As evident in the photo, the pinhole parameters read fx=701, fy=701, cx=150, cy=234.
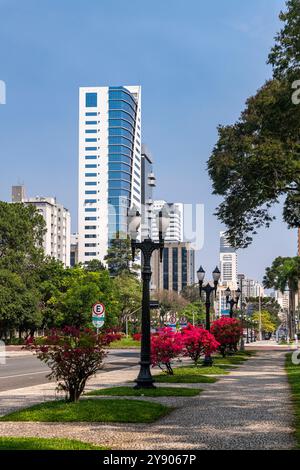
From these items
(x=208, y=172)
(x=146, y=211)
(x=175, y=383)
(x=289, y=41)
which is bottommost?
(x=175, y=383)

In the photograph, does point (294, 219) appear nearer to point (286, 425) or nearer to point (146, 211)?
point (146, 211)

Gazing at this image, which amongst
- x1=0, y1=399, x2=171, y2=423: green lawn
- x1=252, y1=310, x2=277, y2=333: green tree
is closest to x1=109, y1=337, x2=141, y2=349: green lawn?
x1=0, y1=399, x2=171, y2=423: green lawn

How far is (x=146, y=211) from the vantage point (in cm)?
2153

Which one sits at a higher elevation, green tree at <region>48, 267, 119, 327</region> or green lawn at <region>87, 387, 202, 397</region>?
green tree at <region>48, 267, 119, 327</region>

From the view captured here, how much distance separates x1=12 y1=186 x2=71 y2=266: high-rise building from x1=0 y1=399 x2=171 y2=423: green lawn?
137163 mm

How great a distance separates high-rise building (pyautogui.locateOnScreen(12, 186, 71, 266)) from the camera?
497ft

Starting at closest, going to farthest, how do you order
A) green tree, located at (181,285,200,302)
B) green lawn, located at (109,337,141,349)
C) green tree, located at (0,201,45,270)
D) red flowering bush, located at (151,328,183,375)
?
red flowering bush, located at (151,328,183,375) → green lawn, located at (109,337,141,349) → green tree, located at (0,201,45,270) → green tree, located at (181,285,200,302)

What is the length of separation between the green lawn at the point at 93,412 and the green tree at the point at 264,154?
14767 mm

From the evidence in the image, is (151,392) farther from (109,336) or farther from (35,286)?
(35,286)

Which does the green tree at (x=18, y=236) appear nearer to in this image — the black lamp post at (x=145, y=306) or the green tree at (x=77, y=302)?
the green tree at (x=77, y=302)

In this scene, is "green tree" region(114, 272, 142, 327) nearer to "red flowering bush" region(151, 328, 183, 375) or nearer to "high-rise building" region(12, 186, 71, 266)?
"high-rise building" region(12, 186, 71, 266)

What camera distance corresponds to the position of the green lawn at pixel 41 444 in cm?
927

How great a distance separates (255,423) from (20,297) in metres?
57.9

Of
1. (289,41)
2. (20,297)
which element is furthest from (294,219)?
(20,297)
